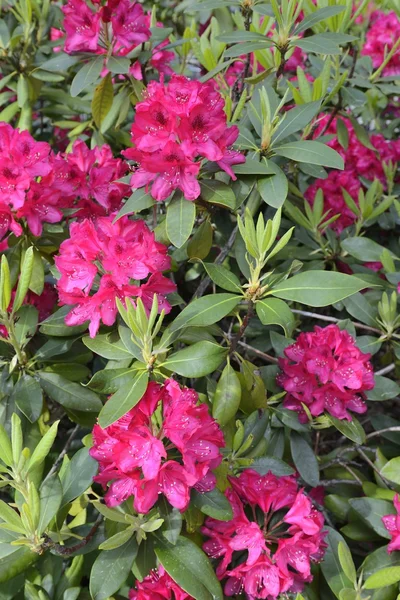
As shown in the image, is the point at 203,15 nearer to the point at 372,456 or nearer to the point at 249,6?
the point at 249,6

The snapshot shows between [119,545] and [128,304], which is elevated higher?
[128,304]

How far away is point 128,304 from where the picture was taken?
114 centimetres

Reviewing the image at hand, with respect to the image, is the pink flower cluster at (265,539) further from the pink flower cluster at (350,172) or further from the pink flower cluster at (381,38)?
the pink flower cluster at (381,38)

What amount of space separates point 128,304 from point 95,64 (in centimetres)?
97

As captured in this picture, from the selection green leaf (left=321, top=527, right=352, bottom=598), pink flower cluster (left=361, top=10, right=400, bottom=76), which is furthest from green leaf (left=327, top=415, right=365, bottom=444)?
pink flower cluster (left=361, top=10, right=400, bottom=76)

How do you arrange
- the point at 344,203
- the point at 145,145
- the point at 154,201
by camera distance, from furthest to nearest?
the point at 344,203 → the point at 154,201 → the point at 145,145

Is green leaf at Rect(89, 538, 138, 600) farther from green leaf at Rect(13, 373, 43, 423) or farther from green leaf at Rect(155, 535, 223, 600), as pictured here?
green leaf at Rect(13, 373, 43, 423)

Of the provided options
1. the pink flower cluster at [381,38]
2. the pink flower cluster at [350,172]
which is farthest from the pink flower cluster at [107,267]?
the pink flower cluster at [381,38]

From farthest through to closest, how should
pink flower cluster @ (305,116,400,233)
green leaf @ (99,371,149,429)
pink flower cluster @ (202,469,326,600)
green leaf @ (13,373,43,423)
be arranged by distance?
pink flower cluster @ (305,116,400,233) → green leaf @ (13,373,43,423) → pink flower cluster @ (202,469,326,600) → green leaf @ (99,371,149,429)

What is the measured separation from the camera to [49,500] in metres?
1.27

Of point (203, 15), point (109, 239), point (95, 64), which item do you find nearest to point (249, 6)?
point (95, 64)

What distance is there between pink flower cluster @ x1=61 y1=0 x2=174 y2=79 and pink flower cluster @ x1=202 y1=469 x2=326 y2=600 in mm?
1256

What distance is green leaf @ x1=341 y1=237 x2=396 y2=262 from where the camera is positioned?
191 cm

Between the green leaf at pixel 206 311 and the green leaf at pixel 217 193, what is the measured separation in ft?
0.65
